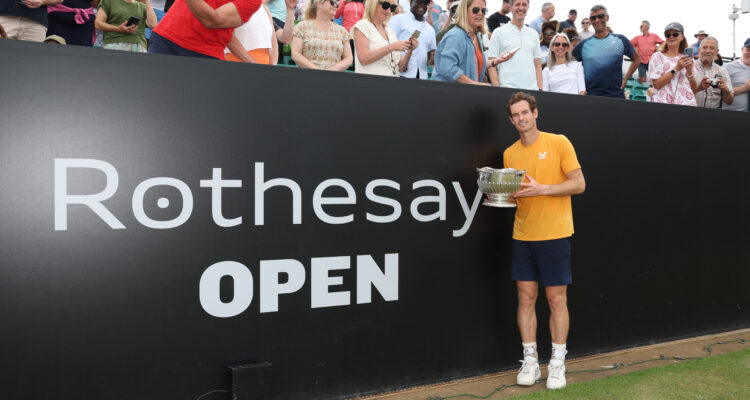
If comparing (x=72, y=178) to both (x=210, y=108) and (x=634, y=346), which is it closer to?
(x=210, y=108)

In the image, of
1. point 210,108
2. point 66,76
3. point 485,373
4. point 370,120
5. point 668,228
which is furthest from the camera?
point 668,228

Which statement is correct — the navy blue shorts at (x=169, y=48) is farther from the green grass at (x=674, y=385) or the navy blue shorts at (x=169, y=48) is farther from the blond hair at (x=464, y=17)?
the green grass at (x=674, y=385)

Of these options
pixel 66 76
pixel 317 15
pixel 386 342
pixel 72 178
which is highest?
pixel 317 15

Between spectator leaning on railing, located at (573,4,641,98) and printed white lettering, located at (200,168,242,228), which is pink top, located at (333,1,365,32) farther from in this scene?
printed white lettering, located at (200,168,242,228)

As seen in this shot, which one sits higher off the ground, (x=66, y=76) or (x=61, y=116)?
(x=66, y=76)

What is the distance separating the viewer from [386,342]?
3.71 metres

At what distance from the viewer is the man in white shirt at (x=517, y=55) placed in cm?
523

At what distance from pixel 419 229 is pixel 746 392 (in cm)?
214

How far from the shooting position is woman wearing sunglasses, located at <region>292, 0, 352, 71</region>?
4621 millimetres

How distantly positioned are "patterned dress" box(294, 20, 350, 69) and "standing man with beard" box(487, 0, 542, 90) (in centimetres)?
129

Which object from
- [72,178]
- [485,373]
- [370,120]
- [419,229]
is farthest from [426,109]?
[72,178]

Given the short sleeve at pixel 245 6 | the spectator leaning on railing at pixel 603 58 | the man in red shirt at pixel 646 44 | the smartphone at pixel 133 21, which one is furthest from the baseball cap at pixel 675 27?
the man in red shirt at pixel 646 44

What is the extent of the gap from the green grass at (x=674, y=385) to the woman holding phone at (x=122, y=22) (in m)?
3.90

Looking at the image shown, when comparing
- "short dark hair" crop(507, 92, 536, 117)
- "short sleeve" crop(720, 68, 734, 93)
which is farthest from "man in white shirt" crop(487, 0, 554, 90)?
"short sleeve" crop(720, 68, 734, 93)
